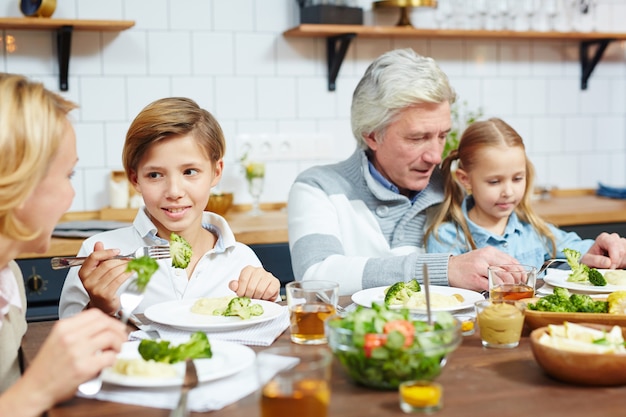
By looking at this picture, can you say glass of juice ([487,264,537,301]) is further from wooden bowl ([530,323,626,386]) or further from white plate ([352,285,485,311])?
wooden bowl ([530,323,626,386])

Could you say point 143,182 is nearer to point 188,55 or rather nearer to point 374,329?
point 374,329

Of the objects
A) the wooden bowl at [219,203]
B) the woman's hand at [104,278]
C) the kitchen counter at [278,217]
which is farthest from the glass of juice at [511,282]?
the wooden bowl at [219,203]

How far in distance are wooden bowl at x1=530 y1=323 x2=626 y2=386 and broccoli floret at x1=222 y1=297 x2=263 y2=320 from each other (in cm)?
61

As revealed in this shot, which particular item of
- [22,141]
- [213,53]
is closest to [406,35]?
[213,53]

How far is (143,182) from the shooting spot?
2.10 metres

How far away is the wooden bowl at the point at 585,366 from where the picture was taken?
4.07ft

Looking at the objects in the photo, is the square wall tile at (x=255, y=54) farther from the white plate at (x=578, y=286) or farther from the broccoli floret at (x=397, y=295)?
the broccoli floret at (x=397, y=295)

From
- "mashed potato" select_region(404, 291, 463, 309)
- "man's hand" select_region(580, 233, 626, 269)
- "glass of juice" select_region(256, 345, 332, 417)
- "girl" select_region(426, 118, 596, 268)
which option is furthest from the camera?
"girl" select_region(426, 118, 596, 268)

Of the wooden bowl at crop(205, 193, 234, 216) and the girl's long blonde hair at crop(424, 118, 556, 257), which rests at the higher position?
the girl's long blonde hair at crop(424, 118, 556, 257)

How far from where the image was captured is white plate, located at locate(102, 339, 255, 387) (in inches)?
48.9

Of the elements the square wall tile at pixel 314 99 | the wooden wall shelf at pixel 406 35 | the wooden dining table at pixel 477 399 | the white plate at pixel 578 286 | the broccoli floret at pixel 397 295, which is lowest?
the wooden dining table at pixel 477 399

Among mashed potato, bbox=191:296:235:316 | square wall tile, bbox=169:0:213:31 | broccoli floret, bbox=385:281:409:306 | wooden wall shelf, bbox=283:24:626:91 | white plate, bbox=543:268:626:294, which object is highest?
square wall tile, bbox=169:0:213:31

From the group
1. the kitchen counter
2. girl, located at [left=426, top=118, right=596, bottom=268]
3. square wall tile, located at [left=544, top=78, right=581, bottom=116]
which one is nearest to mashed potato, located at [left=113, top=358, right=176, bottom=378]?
Answer: girl, located at [left=426, top=118, right=596, bottom=268]

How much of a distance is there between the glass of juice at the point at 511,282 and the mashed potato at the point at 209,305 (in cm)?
57
